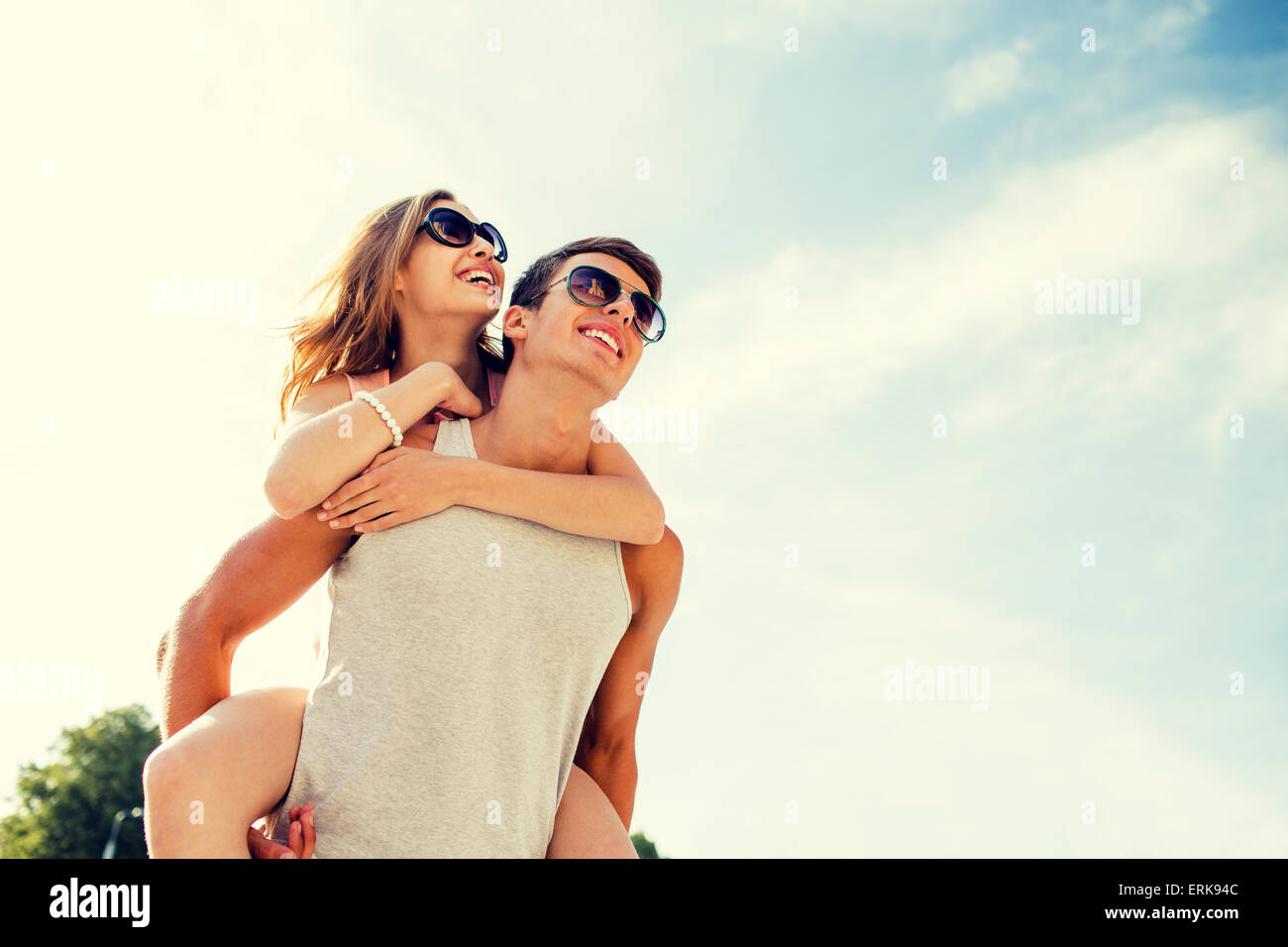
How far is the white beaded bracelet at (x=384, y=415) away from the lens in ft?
11.5

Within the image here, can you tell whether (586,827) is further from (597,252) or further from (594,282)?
(597,252)

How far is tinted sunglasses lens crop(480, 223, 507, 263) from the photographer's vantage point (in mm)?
4543

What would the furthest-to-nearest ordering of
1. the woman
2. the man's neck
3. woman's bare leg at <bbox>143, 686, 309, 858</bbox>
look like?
the man's neck < the woman < woman's bare leg at <bbox>143, 686, 309, 858</bbox>

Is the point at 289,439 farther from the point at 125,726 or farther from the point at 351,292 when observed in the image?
the point at 125,726

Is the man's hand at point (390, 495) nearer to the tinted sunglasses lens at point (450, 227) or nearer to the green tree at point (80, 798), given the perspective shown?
the tinted sunglasses lens at point (450, 227)

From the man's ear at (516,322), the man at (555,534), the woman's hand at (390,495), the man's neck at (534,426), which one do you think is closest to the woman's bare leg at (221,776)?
the man at (555,534)

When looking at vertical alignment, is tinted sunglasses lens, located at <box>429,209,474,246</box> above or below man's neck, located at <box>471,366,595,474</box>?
above

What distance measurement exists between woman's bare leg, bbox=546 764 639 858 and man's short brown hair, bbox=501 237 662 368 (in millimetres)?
2132

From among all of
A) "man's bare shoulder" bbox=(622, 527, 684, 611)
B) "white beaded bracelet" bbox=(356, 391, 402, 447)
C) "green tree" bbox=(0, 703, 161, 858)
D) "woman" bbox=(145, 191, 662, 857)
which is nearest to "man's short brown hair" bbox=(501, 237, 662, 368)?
"woman" bbox=(145, 191, 662, 857)

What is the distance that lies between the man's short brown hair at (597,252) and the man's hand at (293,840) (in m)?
2.32

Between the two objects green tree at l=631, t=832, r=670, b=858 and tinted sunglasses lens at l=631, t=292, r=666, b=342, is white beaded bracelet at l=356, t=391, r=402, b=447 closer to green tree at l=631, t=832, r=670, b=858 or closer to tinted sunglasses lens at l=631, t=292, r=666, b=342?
tinted sunglasses lens at l=631, t=292, r=666, b=342

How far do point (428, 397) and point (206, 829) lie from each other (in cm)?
171
